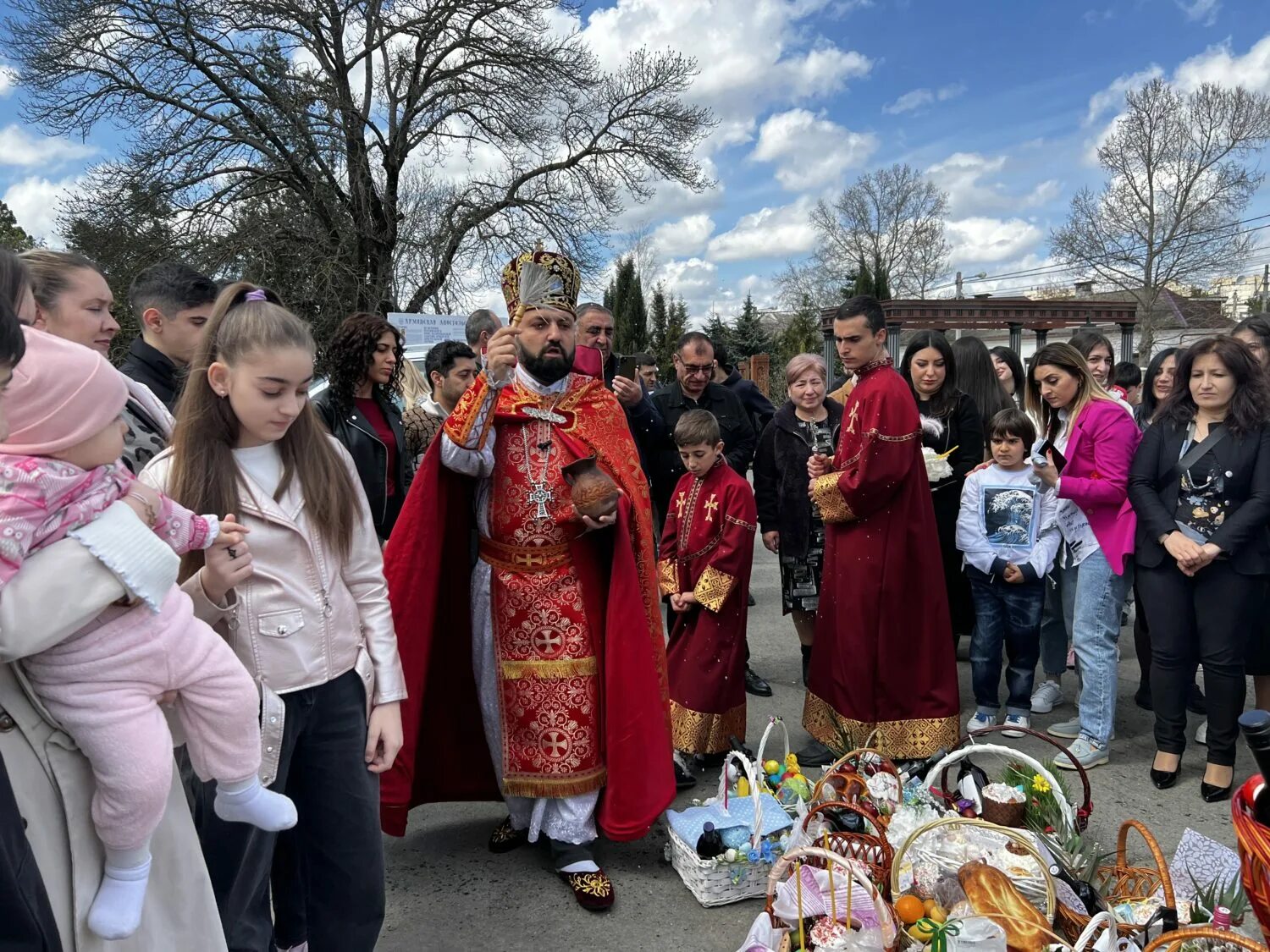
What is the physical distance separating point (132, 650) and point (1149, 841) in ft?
8.53

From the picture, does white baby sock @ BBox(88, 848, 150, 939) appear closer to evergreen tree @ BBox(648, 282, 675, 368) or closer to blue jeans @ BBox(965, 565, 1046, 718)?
blue jeans @ BBox(965, 565, 1046, 718)

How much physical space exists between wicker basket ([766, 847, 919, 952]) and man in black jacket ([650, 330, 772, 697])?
3.48 m

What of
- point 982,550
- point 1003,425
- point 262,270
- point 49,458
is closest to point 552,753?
point 49,458

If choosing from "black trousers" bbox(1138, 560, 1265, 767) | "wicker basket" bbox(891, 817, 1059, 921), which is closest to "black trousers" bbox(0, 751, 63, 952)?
"wicker basket" bbox(891, 817, 1059, 921)

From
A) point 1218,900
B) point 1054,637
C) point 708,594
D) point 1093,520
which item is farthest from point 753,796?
point 1054,637

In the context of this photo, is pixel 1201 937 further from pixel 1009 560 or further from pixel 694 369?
pixel 694 369

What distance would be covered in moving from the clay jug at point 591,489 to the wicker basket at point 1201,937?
1821 mm

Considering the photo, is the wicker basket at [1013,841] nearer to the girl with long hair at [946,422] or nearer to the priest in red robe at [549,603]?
the priest in red robe at [549,603]

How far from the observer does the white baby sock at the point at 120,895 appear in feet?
4.40

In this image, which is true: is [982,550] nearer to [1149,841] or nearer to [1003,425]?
[1003,425]

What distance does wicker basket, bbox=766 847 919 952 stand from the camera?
93.3 inches

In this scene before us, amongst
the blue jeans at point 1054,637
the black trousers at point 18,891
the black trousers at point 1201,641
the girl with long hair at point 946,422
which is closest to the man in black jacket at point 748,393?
the girl with long hair at point 946,422

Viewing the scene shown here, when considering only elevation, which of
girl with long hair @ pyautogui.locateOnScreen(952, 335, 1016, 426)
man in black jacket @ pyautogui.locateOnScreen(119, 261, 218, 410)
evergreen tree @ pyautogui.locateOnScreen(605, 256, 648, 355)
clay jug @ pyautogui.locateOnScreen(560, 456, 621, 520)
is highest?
evergreen tree @ pyautogui.locateOnScreen(605, 256, 648, 355)

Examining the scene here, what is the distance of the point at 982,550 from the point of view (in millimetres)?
4527
